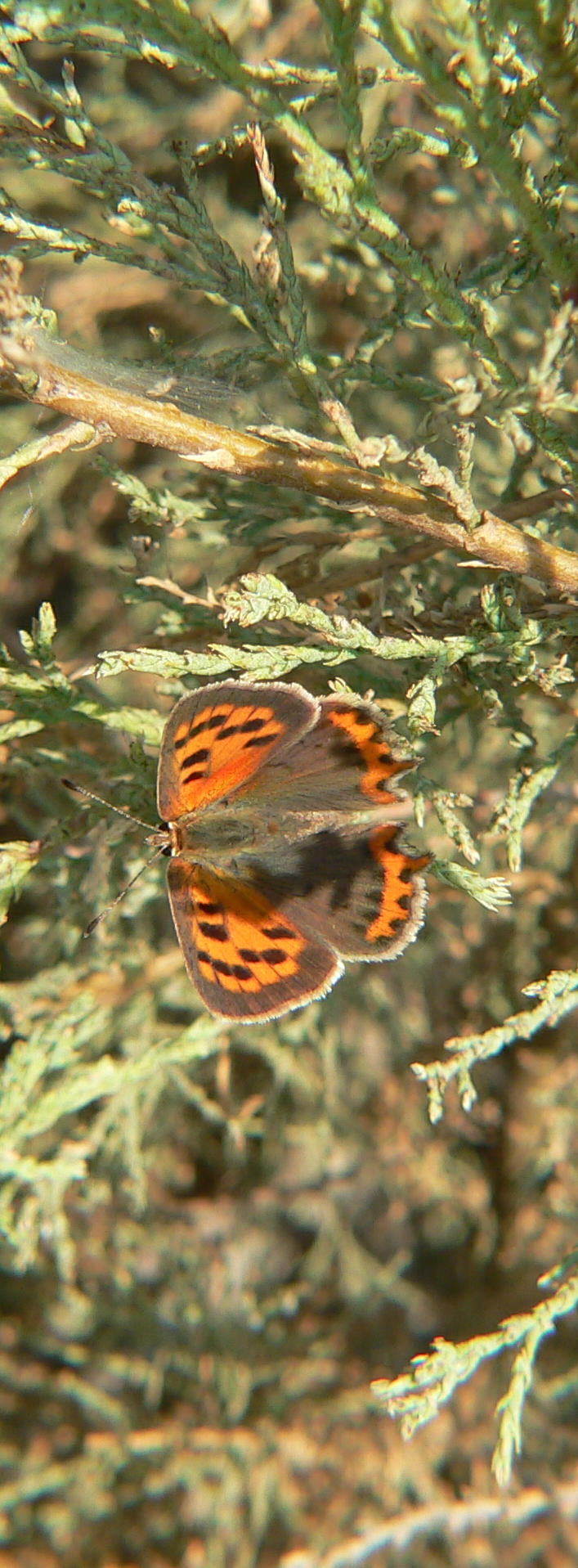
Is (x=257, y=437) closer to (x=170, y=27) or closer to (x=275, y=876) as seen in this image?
(x=170, y=27)

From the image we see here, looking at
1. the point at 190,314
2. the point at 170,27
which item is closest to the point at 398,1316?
the point at 190,314

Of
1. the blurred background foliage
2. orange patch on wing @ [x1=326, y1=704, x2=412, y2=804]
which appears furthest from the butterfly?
the blurred background foliage

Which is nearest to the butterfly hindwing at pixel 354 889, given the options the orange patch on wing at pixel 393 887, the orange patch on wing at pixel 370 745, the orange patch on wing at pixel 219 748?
the orange patch on wing at pixel 393 887

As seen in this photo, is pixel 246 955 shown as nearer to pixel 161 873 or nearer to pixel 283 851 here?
pixel 283 851

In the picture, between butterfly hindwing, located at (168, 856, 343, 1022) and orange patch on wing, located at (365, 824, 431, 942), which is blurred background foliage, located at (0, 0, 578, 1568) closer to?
orange patch on wing, located at (365, 824, 431, 942)


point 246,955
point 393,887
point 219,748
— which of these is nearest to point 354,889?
point 393,887

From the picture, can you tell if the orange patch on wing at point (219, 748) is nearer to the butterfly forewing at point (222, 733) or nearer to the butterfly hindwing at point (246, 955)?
the butterfly forewing at point (222, 733)
